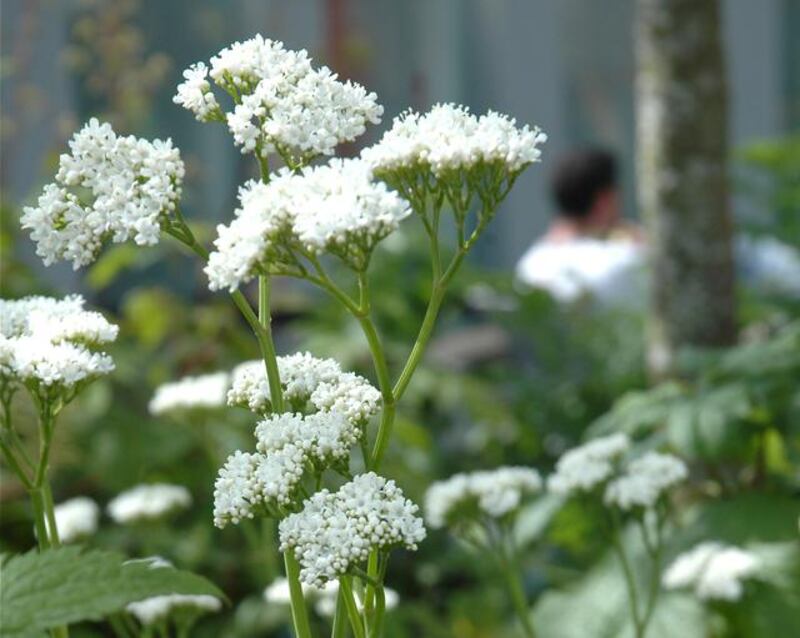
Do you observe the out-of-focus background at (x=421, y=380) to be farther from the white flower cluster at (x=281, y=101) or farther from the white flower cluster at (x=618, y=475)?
the white flower cluster at (x=281, y=101)

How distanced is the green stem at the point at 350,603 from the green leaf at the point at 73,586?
17 cm

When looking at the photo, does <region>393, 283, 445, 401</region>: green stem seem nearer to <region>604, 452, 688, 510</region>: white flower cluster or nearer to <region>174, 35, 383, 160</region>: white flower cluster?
<region>174, 35, 383, 160</region>: white flower cluster

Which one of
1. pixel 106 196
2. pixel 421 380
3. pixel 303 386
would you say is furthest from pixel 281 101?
pixel 421 380

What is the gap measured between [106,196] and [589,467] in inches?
54.6

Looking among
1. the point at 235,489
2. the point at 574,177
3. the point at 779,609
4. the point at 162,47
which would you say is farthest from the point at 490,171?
the point at 162,47

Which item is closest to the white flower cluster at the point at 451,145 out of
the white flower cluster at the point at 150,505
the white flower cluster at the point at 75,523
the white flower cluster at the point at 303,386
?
the white flower cluster at the point at 303,386

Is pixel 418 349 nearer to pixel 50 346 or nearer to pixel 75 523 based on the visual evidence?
pixel 50 346

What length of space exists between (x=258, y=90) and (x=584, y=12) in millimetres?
9989

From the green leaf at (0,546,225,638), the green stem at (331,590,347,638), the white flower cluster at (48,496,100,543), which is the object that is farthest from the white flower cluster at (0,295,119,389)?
the white flower cluster at (48,496,100,543)

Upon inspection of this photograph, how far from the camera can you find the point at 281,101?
184 cm

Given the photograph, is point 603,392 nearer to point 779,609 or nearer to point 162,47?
point 779,609

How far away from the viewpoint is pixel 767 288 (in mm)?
5930

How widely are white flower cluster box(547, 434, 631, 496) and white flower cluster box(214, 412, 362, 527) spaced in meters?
1.14

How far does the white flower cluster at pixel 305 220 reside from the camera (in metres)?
1.68
